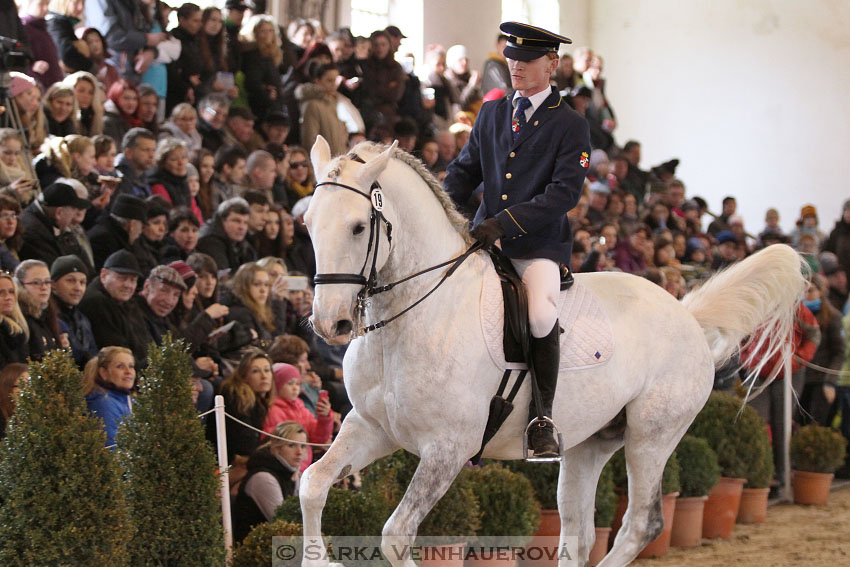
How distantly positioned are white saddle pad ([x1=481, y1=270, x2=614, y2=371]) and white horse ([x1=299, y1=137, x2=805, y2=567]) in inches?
1.4

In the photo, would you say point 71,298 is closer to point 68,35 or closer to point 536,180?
point 536,180

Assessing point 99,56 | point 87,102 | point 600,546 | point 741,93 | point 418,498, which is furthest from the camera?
point 741,93

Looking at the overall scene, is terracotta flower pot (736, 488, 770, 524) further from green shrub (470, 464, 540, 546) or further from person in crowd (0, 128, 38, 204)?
person in crowd (0, 128, 38, 204)

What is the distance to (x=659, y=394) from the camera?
5.04 meters

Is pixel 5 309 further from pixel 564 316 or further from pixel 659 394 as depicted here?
pixel 659 394

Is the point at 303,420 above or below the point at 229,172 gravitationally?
below

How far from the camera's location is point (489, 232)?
14.7ft

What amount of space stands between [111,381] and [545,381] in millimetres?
2478

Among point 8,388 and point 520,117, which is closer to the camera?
point 520,117

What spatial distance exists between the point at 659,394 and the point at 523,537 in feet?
5.34

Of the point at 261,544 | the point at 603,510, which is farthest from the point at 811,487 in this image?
the point at 261,544

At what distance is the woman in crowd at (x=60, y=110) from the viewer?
8.52 m

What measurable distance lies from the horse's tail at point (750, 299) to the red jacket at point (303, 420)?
7.63 feet

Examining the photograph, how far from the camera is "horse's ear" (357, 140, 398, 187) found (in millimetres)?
4070
